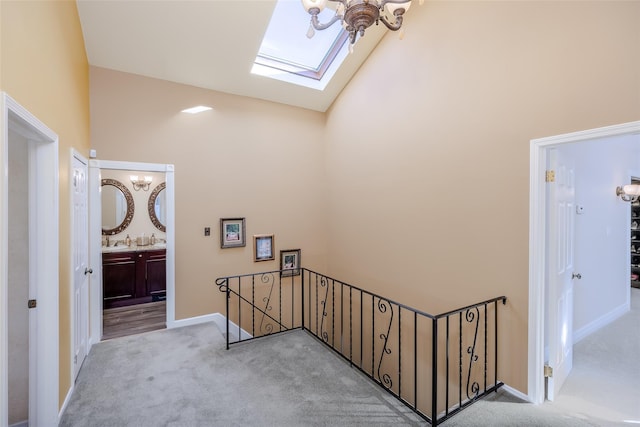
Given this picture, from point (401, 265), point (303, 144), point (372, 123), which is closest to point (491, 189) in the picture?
point (401, 265)

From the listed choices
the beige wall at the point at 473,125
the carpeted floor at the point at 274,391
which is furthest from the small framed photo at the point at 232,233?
the beige wall at the point at 473,125

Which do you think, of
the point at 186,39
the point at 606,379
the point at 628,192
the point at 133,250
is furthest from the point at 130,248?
the point at 628,192

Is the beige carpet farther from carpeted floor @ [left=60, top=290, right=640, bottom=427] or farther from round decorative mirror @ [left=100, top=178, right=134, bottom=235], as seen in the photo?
round decorative mirror @ [left=100, top=178, right=134, bottom=235]

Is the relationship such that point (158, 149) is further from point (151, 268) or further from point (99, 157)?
point (151, 268)

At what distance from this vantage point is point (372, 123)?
383cm

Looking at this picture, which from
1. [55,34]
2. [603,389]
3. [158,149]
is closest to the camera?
[55,34]

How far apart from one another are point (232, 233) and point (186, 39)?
2430 millimetres

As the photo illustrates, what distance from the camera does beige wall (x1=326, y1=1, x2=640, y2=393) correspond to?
194 centimetres

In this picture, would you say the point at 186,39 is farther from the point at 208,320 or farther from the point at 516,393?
the point at 516,393

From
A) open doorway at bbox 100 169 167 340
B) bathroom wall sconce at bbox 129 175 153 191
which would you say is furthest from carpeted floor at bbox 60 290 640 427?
bathroom wall sconce at bbox 129 175 153 191

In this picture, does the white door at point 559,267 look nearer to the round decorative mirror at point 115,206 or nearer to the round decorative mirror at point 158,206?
the round decorative mirror at point 158,206

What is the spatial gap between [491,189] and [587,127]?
746 millimetres

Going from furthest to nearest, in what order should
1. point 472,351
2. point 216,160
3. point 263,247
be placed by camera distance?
1. point 263,247
2. point 216,160
3. point 472,351

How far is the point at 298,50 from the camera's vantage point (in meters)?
3.96
